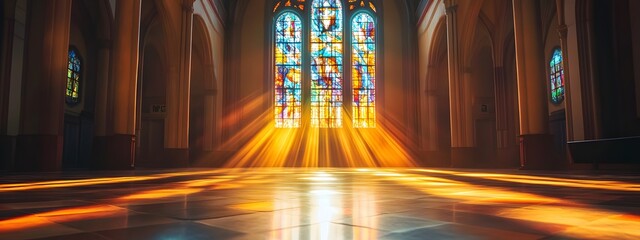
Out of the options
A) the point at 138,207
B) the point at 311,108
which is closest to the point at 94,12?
the point at 311,108

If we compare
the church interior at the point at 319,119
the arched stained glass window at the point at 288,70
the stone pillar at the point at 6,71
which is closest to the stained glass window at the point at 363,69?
the church interior at the point at 319,119

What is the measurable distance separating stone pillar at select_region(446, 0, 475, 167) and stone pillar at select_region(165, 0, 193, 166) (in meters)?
9.30

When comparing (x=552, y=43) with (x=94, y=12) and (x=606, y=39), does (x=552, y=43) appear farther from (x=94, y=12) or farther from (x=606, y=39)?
(x=94, y=12)

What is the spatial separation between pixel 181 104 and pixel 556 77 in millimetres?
14658

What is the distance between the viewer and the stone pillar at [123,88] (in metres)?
10.5

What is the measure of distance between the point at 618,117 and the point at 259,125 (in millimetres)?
14656

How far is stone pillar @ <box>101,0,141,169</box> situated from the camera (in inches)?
413

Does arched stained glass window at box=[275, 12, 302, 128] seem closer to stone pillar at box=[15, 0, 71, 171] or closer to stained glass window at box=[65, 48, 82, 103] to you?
stained glass window at box=[65, 48, 82, 103]

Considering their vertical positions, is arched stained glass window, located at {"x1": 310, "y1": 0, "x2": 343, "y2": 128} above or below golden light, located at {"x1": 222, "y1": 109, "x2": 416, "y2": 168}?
above

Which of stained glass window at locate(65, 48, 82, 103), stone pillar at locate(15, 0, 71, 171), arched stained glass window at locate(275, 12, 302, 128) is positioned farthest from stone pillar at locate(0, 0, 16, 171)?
arched stained glass window at locate(275, 12, 302, 128)

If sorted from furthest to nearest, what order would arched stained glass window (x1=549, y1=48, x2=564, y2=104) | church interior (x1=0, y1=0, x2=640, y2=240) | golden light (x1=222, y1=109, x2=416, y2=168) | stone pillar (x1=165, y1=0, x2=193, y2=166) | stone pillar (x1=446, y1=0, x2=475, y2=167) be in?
golden light (x1=222, y1=109, x2=416, y2=168), arched stained glass window (x1=549, y1=48, x2=564, y2=104), stone pillar (x1=446, y1=0, x2=475, y2=167), stone pillar (x1=165, y1=0, x2=193, y2=166), church interior (x1=0, y1=0, x2=640, y2=240)

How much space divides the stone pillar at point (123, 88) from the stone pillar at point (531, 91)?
32.4ft

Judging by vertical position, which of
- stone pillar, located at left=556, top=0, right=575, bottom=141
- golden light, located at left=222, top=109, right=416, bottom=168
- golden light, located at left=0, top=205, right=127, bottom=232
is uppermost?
stone pillar, located at left=556, top=0, right=575, bottom=141

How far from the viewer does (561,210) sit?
7.26 ft
